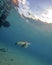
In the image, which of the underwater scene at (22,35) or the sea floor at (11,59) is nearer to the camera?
the underwater scene at (22,35)

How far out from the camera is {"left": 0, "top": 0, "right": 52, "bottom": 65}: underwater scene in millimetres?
15148

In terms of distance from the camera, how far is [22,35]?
116ft

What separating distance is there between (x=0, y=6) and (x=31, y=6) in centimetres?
535

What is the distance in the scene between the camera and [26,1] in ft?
53.7

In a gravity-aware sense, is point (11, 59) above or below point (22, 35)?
below

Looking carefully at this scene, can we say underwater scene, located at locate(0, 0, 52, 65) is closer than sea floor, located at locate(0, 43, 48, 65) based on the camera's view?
Yes

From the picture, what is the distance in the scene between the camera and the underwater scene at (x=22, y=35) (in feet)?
49.7

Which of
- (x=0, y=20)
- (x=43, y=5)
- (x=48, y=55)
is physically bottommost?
(x=0, y=20)

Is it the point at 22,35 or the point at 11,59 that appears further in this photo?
the point at 22,35

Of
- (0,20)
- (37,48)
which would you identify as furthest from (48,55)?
(0,20)

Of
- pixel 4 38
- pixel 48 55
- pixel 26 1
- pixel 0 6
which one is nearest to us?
pixel 0 6

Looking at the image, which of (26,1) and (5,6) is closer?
(5,6)

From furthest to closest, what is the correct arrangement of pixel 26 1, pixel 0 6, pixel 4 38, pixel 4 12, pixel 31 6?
pixel 4 38 < pixel 31 6 < pixel 26 1 < pixel 4 12 < pixel 0 6

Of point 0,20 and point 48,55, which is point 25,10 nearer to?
point 0,20
